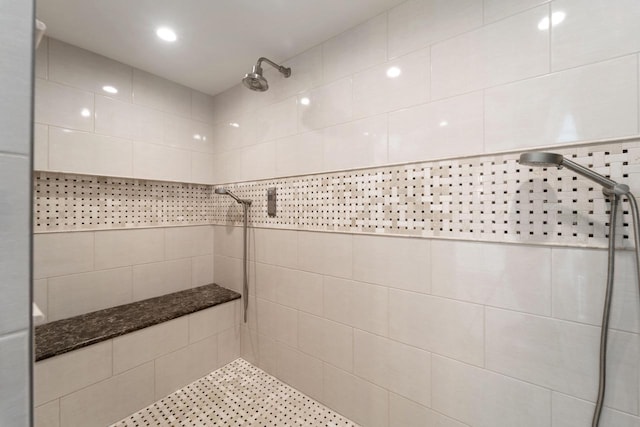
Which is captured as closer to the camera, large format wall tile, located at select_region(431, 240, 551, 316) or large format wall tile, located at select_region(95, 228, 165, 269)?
large format wall tile, located at select_region(431, 240, 551, 316)

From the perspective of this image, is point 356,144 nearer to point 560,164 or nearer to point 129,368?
point 560,164

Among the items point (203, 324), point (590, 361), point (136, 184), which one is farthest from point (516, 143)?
point (136, 184)

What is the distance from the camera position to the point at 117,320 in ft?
5.23

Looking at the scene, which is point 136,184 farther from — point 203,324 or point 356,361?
point 356,361

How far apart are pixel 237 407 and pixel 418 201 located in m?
1.57

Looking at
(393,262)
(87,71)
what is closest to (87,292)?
(87,71)

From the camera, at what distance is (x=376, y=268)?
1338 mm

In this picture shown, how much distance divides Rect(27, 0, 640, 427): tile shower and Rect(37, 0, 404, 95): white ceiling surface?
0.39 ft

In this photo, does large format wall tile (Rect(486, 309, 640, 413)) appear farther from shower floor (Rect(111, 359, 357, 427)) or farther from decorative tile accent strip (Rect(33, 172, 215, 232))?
decorative tile accent strip (Rect(33, 172, 215, 232))

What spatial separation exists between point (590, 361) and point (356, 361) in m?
0.94

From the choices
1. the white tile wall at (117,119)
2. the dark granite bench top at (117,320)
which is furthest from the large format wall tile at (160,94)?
the dark granite bench top at (117,320)

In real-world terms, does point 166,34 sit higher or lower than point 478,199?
higher

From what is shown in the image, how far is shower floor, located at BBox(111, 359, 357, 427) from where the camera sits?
1434 mm

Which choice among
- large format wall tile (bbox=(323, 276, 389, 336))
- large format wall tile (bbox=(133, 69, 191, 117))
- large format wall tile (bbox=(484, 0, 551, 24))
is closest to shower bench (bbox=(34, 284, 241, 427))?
large format wall tile (bbox=(323, 276, 389, 336))
